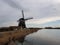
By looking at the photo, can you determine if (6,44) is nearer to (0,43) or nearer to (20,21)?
(0,43)

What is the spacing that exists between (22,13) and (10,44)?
178ft

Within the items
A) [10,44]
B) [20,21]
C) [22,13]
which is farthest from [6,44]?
[22,13]

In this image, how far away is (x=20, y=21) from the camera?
64.6 metres

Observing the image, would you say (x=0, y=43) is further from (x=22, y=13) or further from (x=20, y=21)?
(x=22, y=13)

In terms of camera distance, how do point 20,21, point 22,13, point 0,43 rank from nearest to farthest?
point 0,43
point 20,21
point 22,13

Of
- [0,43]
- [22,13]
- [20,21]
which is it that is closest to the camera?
[0,43]

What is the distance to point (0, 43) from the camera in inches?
823

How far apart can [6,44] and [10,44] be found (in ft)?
1.90

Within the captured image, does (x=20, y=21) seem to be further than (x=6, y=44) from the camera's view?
Yes

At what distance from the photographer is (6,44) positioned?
22.0m

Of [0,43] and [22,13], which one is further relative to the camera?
[22,13]

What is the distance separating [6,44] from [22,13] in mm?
54165

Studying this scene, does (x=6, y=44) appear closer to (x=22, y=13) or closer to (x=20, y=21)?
(x=20, y=21)

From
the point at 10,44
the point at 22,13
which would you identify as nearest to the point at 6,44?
the point at 10,44
